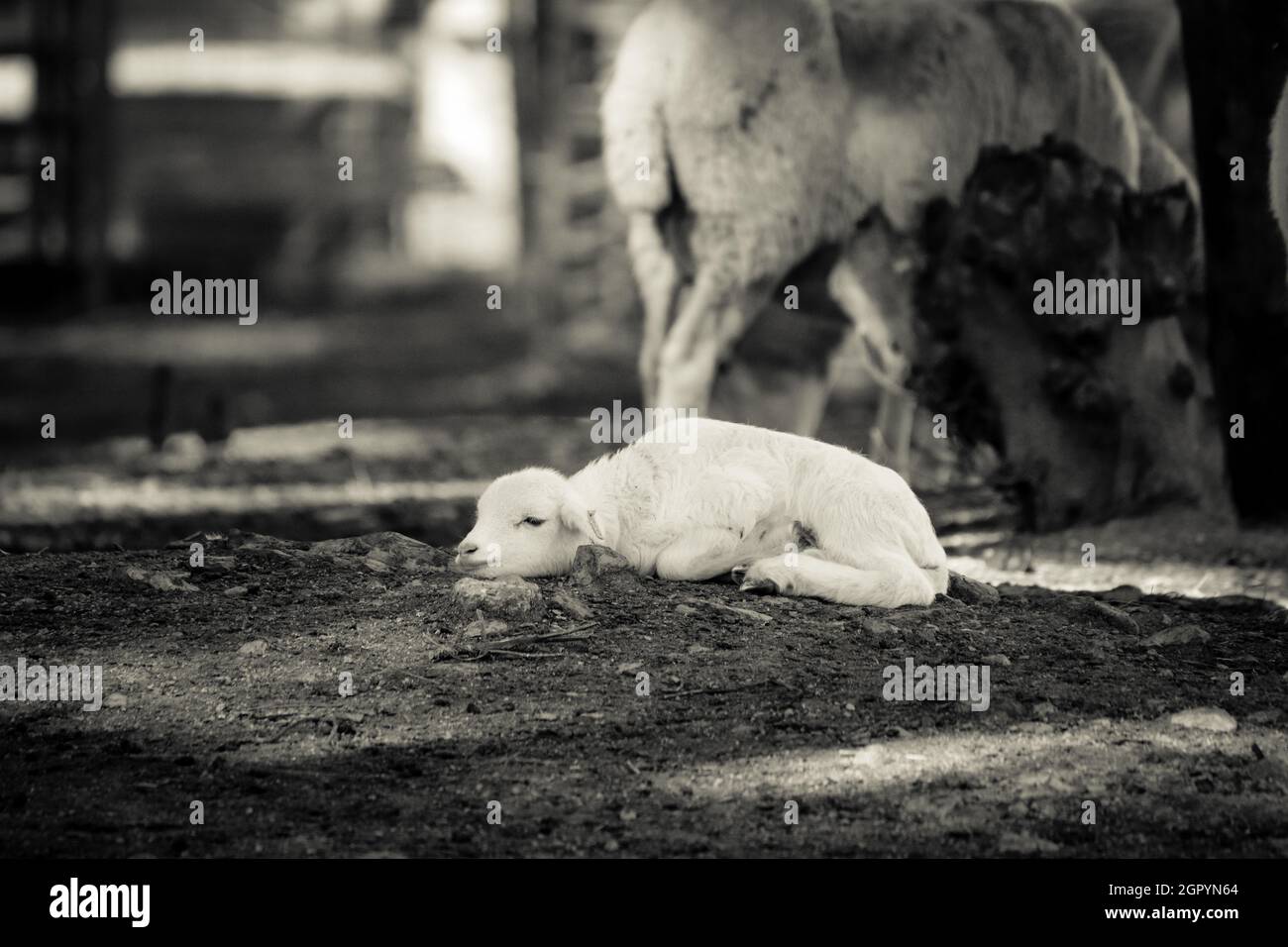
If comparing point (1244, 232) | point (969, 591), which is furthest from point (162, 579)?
point (1244, 232)

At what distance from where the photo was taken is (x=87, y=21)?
66.5ft

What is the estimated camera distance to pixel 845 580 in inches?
231

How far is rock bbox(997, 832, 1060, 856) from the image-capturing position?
14.2ft

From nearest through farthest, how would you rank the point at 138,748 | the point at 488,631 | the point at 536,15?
the point at 138,748
the point at 488,631
the point at 536,15

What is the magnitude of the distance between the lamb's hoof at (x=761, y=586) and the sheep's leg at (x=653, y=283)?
332 cm

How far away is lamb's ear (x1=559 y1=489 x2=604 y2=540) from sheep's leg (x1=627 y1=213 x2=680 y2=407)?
3227 mm

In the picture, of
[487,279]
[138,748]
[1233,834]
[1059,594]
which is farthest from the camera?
[487,279]

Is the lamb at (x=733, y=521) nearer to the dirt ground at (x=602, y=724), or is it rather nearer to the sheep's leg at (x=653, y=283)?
the dirt ground at (x=602, y=724)

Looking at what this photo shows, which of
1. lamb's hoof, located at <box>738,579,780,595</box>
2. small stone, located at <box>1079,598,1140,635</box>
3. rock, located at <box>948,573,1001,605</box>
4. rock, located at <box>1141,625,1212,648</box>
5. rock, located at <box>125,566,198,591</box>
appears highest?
rock, located at <box>125,566,198,591</box>

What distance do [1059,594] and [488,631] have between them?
216 centimetres

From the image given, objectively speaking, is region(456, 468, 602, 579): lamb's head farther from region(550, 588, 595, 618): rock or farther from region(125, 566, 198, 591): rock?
region(125, 566, 198, 591): rock

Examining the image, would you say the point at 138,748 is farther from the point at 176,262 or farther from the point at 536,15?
the point at 176,262

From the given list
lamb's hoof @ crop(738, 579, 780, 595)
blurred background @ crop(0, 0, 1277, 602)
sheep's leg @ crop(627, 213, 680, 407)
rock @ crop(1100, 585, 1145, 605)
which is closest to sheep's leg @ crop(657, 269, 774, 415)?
sheep's leg @ crop(627, 213, 680, 407)

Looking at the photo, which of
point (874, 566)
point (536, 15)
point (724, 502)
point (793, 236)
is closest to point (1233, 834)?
point (874, 566)
